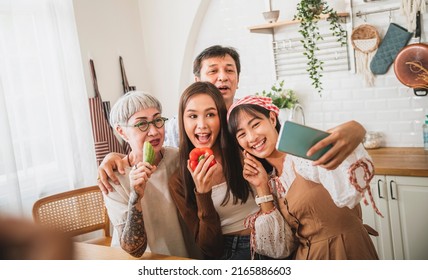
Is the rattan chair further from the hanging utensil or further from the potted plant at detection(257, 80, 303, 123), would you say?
the potted plant at detection(257, 80, 303, 123)

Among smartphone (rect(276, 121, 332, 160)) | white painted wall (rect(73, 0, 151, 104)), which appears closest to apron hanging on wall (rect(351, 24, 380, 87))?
white painted wall (rect(73, 0, 151, 104))

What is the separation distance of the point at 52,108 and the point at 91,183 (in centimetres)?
26

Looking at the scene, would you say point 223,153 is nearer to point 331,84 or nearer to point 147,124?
point 147,124

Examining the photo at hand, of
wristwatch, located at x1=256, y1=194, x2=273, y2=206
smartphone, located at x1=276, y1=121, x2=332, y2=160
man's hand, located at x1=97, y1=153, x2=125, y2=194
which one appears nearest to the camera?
smartphone, located at x1=276, y1=121, x2=332, y2=160

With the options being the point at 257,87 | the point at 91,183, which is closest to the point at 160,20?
the point at 257,87

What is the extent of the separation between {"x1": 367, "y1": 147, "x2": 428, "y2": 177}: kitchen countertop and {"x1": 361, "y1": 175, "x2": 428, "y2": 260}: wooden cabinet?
2cm

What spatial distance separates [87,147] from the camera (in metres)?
1.58

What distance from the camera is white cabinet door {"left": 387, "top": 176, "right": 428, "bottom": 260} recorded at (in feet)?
4.53

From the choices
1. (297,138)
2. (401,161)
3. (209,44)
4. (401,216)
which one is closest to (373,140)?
(401,161)

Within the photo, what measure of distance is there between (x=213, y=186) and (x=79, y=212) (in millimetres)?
657

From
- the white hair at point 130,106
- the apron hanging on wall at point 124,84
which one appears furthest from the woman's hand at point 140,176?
the apron hanging on wall at point 124,84

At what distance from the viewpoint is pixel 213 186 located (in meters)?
1.04

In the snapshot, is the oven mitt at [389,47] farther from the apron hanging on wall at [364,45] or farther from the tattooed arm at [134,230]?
the tattooed arm at [134,230]

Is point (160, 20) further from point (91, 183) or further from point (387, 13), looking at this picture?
point (387, 13)
